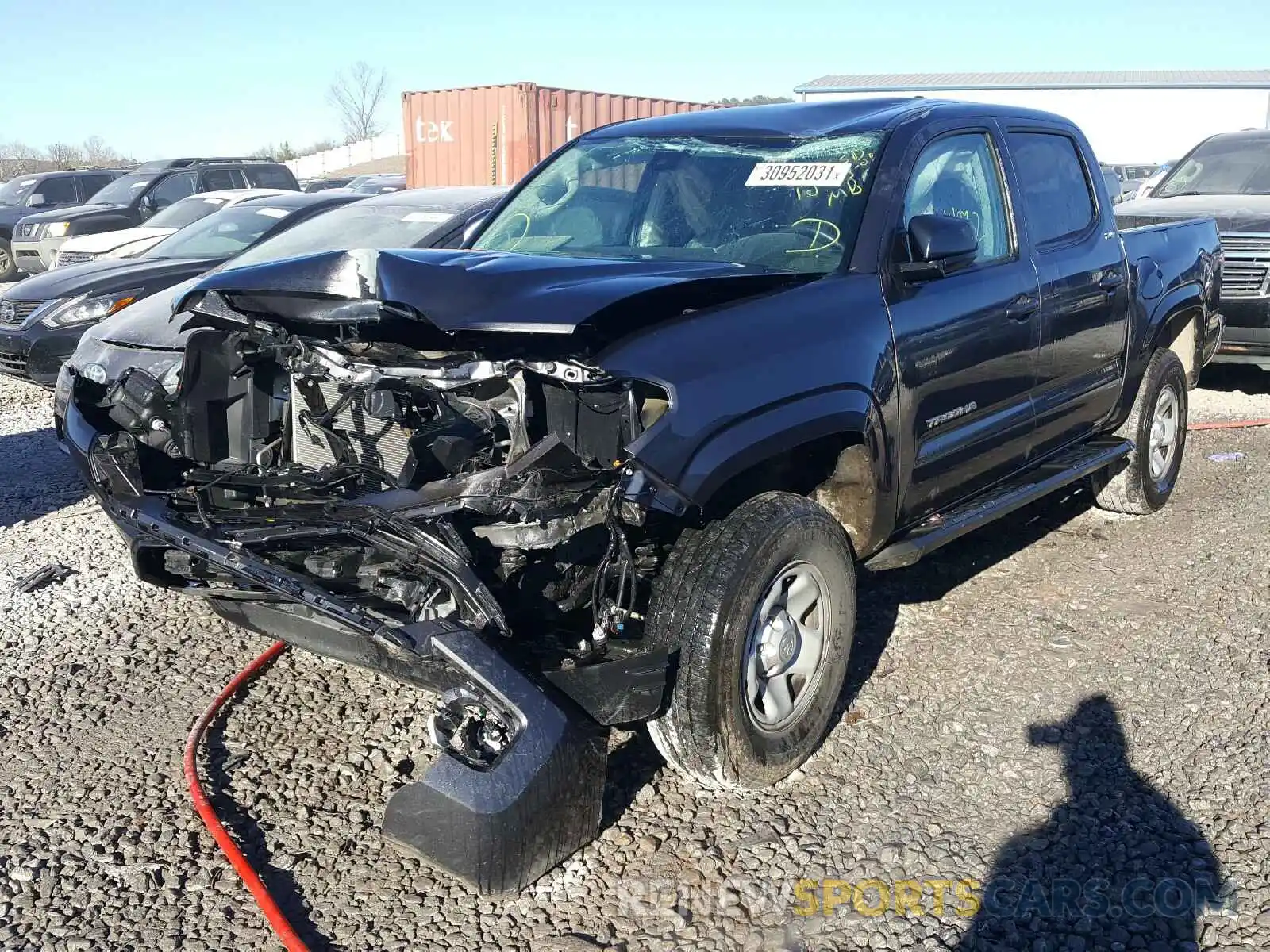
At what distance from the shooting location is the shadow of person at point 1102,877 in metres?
2.75

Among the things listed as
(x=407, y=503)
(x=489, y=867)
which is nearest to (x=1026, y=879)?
(x=489, y=867)

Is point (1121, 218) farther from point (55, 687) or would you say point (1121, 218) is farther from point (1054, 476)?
point (55, 687)

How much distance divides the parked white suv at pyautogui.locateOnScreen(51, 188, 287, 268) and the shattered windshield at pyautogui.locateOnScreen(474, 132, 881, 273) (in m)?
5.99

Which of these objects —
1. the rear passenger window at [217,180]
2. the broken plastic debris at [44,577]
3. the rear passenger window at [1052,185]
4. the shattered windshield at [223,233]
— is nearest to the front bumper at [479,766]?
the broken plastic debris at [44,577]

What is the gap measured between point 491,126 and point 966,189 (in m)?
13.0

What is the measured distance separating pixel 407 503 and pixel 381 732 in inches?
47.7

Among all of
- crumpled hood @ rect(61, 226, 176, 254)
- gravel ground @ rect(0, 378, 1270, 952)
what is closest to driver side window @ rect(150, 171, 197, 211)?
crumpled hood @ rect(61, 226, 176, 254)

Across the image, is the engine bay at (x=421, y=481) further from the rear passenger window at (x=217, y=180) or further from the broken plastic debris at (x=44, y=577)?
the rear passenger window at (x=217, y=180)

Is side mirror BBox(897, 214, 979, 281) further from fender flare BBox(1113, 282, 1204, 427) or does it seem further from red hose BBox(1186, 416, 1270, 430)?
red hose BBox(1186, 416, 1270, 430)

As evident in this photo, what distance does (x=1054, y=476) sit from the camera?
15.5ft

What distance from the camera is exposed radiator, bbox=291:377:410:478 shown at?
3.39 m

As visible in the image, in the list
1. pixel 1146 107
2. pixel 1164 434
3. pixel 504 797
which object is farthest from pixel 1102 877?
pixel 1146 107

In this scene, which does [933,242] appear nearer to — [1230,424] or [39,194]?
[1230,424]

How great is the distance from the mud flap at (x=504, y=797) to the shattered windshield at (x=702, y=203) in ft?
5.60
